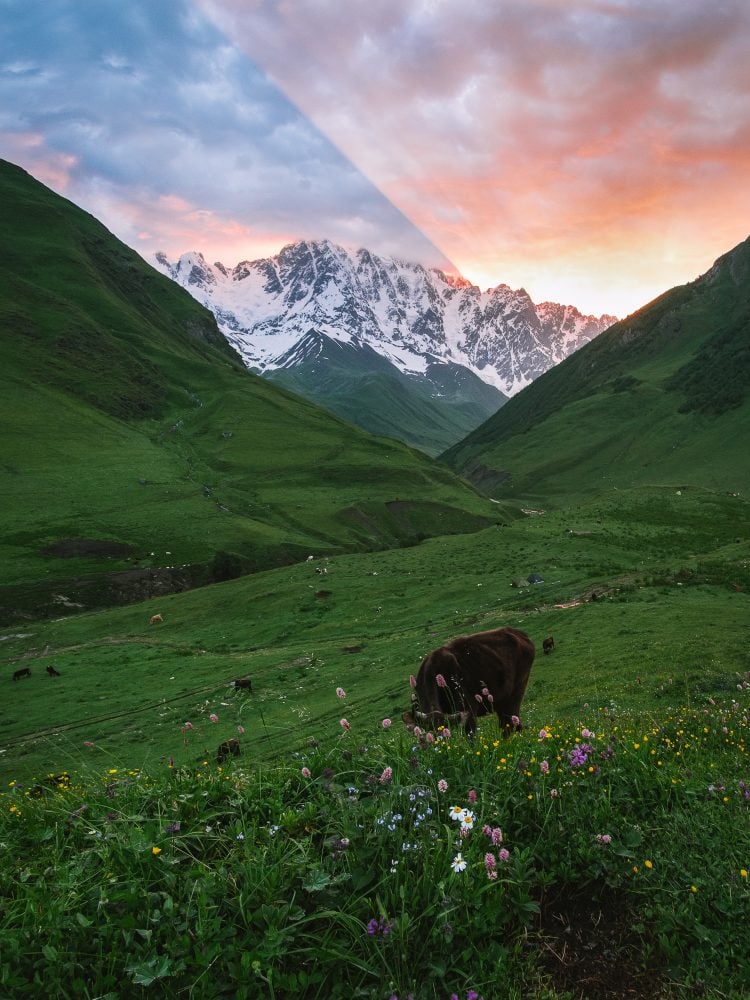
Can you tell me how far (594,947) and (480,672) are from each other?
8949mm

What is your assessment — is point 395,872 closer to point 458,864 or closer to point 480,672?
point 458,864

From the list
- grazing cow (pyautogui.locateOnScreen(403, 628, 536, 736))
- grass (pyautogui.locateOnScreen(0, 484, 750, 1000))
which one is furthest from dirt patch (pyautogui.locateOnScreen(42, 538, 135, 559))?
grass (pyautogui.locateOnScreen(0, 484, 750, 1000))

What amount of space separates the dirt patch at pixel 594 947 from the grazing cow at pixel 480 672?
7243 millimetres

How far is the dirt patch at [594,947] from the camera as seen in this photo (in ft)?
15.5

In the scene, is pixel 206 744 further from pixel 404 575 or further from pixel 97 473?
pixel 97 473

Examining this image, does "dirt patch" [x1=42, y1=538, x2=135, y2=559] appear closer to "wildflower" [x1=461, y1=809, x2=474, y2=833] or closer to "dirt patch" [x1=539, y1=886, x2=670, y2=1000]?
"wildflower" [x1=461, y1=809, x2=474, y2=833]

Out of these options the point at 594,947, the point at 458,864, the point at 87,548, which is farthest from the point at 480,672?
the point at 87,548

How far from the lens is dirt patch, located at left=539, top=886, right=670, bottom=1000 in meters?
4.72

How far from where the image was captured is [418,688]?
14.3m

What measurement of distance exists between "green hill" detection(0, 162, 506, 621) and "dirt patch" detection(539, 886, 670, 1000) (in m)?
73.5

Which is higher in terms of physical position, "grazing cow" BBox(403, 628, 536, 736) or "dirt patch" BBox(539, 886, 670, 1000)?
"dirt patch" BBox(539, 886, 670, 1000)

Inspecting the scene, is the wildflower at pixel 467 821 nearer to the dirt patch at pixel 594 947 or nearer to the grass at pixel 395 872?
the grass at pixel 395 872

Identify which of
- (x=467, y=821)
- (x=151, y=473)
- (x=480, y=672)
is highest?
(x=151, y=473)

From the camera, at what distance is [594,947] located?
511cm
